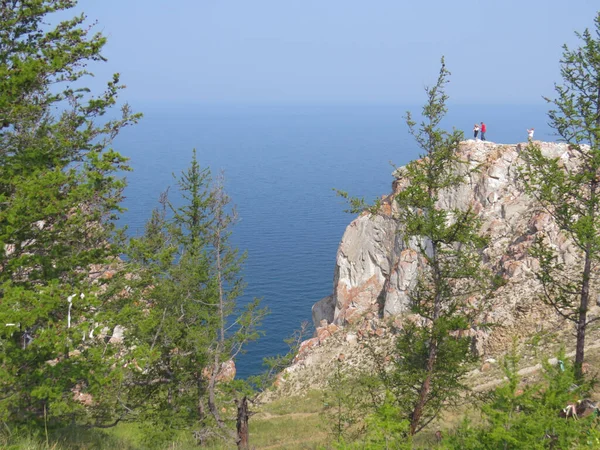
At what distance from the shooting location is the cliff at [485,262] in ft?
110

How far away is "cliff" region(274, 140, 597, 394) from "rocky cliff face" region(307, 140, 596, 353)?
6cm

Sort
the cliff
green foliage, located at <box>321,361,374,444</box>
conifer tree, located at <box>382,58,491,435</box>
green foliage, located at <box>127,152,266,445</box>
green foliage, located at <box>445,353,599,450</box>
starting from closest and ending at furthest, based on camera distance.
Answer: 1. green foliage, located at <box>445,353,599,450</box>
2. conifer tree, located at <box>382,58,491,435</box>
3. green foliage, located at <box>321,361,374,444</box>
4. green foliage, located at <box>127,152,266,445</box>
5. the cliff

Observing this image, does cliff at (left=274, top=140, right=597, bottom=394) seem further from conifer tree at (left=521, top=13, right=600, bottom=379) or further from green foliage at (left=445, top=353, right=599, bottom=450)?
green foliage at (left=445, top=353, right=599, bottom=450)

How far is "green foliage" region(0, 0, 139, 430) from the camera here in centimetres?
→ 1166

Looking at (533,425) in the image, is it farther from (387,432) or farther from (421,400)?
(421,400)

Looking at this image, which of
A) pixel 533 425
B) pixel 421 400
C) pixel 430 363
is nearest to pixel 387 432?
pixel 533 425

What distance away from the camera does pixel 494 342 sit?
107ft

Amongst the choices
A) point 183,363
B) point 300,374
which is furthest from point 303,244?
point 183,363

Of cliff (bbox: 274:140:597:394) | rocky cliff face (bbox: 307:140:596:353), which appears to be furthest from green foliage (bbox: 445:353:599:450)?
cliff (bbox: 274:140:597:394)

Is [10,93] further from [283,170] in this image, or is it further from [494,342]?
[283,170]

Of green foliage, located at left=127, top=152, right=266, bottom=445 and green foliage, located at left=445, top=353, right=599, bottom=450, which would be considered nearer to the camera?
green foliage, located at left=445, top=353, right=599, bottom=450

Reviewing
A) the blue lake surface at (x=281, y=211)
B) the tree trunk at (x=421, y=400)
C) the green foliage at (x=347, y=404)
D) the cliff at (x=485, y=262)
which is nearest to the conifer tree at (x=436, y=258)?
the tree trunk at (x=421, y=400)

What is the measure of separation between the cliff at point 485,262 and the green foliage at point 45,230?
1949 cm

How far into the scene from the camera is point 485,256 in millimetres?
39625
